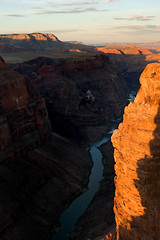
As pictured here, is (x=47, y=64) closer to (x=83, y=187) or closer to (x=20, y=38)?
(x=83, y=187)

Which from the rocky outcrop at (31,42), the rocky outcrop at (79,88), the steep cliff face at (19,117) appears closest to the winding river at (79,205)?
the steep cliff face at (19,117)

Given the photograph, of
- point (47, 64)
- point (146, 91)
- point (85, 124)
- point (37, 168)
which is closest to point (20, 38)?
point (47, 64)

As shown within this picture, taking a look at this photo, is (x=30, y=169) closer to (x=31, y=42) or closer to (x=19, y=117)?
(x=19, y=117)

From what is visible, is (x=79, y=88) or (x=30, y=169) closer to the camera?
(x=30, y=169)

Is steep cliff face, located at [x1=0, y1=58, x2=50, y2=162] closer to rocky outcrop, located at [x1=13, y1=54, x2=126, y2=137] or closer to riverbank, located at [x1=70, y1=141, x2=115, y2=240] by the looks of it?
riverbank, located at [x1=70, y1=141, x2=115, y2=240]

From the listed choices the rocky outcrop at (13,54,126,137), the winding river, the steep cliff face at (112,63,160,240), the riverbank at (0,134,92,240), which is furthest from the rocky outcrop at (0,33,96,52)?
the steep cliff face at (112,63,160,240)

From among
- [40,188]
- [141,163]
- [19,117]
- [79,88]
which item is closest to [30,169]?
[40,188]

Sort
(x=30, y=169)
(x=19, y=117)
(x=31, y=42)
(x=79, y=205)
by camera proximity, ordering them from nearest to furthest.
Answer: (x=79, y=205) → (x=30, y=169) → (x=19, y=117) → (x=31, y=42)
